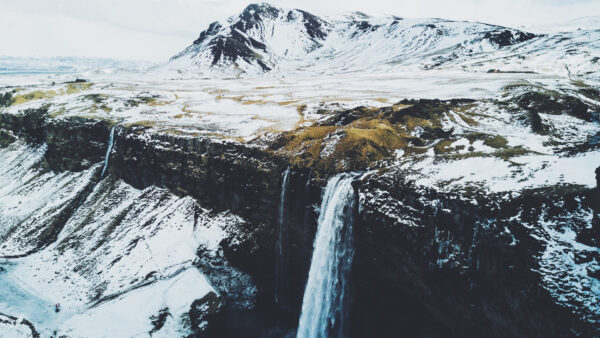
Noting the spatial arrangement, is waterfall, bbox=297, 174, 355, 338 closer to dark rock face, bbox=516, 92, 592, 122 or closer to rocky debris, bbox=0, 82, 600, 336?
rocky debris, bbox=0, 82, 600, 336

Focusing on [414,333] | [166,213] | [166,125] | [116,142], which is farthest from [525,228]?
[116,142]

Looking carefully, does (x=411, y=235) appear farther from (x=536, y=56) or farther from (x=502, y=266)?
(x=536, y=56)

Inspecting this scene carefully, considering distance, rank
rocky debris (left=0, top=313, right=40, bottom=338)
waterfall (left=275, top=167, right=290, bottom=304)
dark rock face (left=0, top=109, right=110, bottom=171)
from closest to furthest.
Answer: rocky debris (left=0, top=313, right=40, bottom=338) < waterfall (left=275, top=167, right=290, bottom=304) < dark rock face (left=0, top=109, right=110, bottom=171)

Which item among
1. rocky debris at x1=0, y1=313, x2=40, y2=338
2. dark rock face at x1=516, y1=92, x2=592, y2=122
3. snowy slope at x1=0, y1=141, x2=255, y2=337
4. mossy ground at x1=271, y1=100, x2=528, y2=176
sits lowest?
rocky debris at x1=0, y1=313, x2=40, y2=338

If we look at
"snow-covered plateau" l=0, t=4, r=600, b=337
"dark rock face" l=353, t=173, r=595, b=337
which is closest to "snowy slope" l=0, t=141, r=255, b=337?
"snow-covered plateau" l=0, t=4, r=600, b=337

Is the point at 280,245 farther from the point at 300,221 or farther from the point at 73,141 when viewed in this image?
the point at 73,141

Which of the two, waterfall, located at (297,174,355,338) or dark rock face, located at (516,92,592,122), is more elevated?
dark rock face, located at (516,92,592,122)

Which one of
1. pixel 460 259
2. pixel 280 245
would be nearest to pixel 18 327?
pixel 280 245
